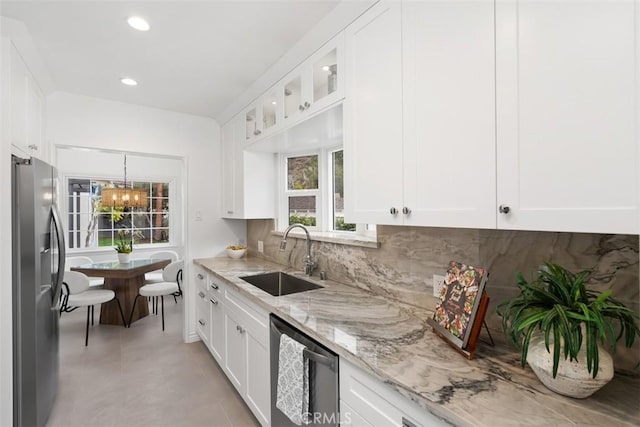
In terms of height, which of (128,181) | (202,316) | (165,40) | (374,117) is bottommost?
(202,316)

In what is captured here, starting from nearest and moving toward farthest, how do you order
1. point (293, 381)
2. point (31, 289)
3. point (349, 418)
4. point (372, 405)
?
point (372, 405), point (349, 418), point (293, 381), point (31, 289)

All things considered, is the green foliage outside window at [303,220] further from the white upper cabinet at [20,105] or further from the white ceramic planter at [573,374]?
the white ceramic planter at [573,374]

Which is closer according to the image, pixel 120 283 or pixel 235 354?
pixel 235 354

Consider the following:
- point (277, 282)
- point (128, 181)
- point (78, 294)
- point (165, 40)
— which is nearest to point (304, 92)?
point (165, 40)

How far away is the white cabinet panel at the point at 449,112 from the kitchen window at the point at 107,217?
5.37m

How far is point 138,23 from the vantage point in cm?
172

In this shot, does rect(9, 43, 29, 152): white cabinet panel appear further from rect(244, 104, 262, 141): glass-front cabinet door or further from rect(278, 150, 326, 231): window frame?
rect(278, 150, 326, 231): window frame

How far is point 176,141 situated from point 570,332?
11.1 feet

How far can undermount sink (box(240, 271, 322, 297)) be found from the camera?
7.94ft

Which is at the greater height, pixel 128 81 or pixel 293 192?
pixel 128 81

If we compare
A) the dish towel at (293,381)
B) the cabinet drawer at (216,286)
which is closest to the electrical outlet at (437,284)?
the dish towel at (293,381)

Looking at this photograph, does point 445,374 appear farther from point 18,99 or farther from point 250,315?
point 18,99

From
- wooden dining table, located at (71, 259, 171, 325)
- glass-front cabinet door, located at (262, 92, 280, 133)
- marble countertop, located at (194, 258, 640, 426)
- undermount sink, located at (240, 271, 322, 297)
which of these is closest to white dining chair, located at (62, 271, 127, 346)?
wooden dining table, located at (71, 259, 171, 325)

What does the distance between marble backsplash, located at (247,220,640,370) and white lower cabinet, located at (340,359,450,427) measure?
54 centimetres
